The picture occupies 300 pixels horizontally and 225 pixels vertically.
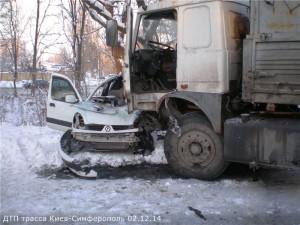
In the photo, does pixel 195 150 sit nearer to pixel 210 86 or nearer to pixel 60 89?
pixel 210 86

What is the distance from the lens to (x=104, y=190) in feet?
21.1

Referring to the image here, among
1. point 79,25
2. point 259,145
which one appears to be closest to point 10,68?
point 79,25

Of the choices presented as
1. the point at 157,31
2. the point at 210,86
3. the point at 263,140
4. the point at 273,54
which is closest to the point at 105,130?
the point at 157,31

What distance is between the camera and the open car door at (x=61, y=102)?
8.98 m

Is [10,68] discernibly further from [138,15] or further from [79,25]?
[138,15]

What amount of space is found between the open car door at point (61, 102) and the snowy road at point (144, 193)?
952 mm

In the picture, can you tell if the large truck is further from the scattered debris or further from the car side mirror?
the scattered debris

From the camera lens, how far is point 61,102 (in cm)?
906

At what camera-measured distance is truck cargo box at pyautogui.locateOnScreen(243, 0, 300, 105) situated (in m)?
5.96

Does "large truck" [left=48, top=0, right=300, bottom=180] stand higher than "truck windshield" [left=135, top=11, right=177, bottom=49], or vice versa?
"truck windshield" [left=135, top=11, right=177, bottom=49]

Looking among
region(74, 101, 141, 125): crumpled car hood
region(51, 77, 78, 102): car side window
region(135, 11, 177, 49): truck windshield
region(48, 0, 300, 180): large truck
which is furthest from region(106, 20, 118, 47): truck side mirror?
region(51, 77, 78, 102): car side window

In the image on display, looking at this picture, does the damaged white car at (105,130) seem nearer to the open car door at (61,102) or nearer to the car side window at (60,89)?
the open car door at (61,102)

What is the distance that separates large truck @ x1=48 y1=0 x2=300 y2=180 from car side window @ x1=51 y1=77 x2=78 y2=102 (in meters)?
1.18

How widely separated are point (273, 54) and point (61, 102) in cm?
456
